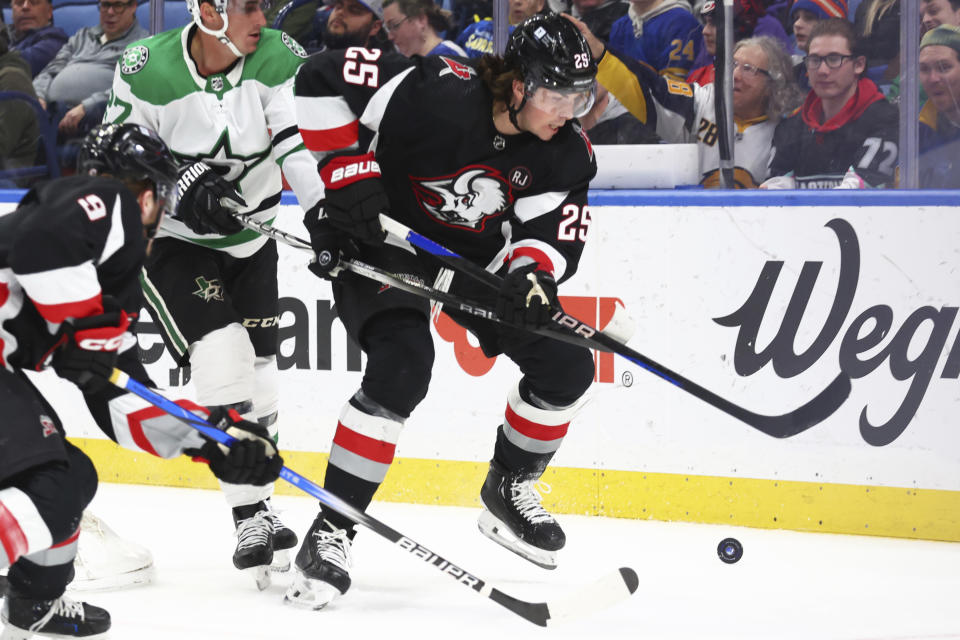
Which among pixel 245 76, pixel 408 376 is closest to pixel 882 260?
pixel 408 376

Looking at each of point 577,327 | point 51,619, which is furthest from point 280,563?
point 577,327

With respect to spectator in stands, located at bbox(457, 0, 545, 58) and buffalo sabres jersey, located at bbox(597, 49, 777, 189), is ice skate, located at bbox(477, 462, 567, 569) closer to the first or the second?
buffalo sabres jersey, located at bbox(597, 49, 777, 189)

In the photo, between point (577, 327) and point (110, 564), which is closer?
point (577, 327)

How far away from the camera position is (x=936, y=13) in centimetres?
357

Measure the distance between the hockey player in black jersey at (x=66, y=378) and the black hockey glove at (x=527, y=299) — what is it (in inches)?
25.3

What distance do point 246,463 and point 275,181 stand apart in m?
1.09

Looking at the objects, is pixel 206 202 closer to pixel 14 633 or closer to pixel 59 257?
pixel 59 257

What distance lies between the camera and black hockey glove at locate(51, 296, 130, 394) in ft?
6.66

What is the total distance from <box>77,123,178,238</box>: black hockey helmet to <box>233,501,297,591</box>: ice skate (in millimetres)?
863

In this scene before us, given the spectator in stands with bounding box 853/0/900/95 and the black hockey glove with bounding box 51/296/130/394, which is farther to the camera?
the spectator in stands with bounding box 853/0/900/95

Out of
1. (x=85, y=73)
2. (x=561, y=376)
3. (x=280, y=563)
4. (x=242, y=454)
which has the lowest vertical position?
(x=280, y=563)

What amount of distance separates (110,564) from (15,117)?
7.32 ft

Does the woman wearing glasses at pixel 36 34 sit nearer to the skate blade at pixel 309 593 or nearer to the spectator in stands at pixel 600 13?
the spectator in stands at pixel 600 13

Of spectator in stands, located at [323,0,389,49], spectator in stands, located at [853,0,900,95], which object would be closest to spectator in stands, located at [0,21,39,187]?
spectator in stands, located at [323,0,389,49]
